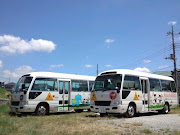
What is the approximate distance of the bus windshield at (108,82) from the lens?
502 inches

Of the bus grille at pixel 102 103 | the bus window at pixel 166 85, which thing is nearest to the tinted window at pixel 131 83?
the bus grille at pixel 102 103

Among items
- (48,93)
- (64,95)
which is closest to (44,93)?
(48,93)

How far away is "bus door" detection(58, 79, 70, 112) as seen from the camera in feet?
Result: 49.6

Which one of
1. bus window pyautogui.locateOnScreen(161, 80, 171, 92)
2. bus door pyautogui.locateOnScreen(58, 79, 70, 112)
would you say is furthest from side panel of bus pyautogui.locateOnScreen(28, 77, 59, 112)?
bus window pyautogui.locateOnScreen(161, 80, 171, 92)

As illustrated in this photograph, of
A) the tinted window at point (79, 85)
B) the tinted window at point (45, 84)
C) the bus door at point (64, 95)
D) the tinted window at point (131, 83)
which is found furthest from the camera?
the tinted window at point (79, 85)

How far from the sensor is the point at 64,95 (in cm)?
1538

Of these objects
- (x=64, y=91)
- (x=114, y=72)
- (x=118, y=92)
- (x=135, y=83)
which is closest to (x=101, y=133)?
(x=118, y=92)

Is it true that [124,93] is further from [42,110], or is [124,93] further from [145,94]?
[42,110]

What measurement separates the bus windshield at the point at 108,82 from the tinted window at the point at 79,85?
118 inches

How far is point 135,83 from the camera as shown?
14.0m

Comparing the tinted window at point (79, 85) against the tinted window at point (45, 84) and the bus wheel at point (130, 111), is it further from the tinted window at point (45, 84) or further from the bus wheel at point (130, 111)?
the bus wheel at point (130, 111)

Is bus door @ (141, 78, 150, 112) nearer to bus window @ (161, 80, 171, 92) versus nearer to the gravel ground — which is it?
bus window @ (161, 80, 171, 92)

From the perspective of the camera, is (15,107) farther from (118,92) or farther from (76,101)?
(118,92)

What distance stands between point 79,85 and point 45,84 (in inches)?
131
